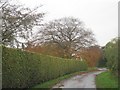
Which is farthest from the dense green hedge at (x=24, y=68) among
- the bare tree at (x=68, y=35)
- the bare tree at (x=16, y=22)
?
the bare tree at (x=68, y=35)

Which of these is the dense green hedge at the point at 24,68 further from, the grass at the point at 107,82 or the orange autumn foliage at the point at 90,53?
the orange autumn foliage at the point at 90,53

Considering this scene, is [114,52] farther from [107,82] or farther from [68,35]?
[68,35]

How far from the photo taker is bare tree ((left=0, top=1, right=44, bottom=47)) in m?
21.8

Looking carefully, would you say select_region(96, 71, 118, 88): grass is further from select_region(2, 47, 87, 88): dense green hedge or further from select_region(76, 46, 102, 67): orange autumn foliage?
select_region(76, 46, 102, 67): orange autumn foliage

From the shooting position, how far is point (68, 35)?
65.8 m

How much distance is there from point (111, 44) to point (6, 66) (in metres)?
12.1

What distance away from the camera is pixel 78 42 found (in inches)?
2566

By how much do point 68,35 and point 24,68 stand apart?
155ft

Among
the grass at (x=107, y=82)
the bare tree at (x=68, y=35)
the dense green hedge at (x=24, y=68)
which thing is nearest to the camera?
the dense green hedge at (x=24, y=68)

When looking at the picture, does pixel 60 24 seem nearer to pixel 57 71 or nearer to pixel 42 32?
pixel 42 32

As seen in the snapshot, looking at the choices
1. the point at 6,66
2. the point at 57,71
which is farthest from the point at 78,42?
the point at 6,66

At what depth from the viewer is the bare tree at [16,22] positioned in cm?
2178

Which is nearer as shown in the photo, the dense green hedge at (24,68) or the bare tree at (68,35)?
the dense green hedge at (24,68)

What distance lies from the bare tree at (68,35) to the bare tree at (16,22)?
38001mm
